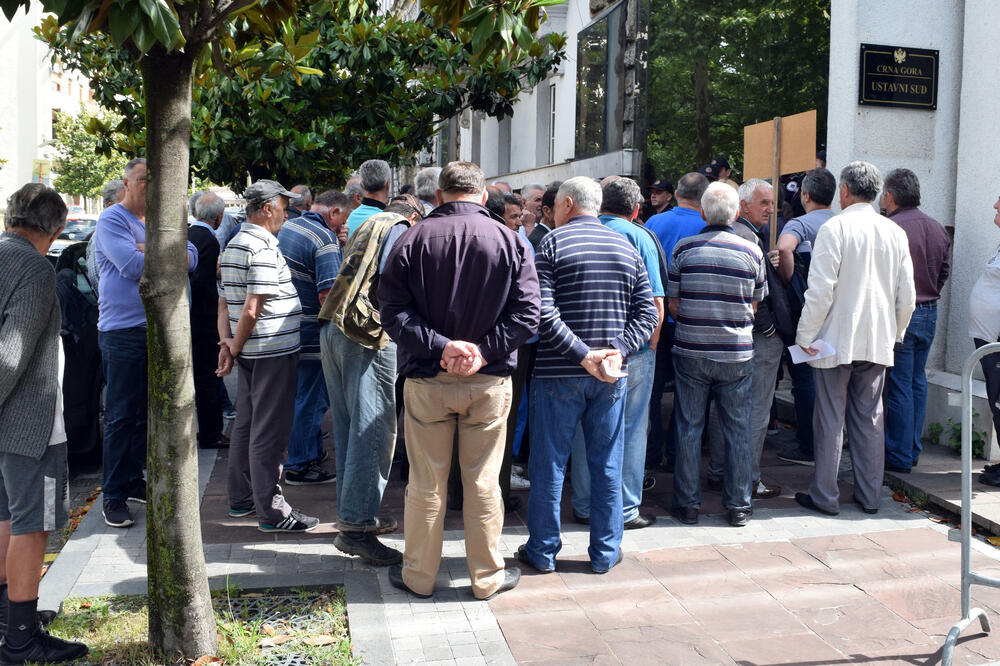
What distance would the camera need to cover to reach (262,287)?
5223 millimetres

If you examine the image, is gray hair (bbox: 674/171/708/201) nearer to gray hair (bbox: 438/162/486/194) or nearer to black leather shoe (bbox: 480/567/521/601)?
gray hair (bbox: 438/162/486/194)

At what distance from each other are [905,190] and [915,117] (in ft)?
4.42

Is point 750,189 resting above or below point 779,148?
below

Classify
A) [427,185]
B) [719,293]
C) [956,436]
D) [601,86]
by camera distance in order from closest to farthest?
[719,293] → [427,185] → [956,436] → [601,86]

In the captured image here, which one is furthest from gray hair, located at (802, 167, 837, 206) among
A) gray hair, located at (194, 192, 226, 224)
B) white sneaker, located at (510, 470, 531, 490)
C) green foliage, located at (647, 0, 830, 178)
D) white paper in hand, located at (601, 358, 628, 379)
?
green foliage, located at (647, 0, 830, 178)

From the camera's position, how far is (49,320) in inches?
156

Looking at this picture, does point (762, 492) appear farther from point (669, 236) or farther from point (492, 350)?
point (492, 350)

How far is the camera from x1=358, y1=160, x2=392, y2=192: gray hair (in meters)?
5.81

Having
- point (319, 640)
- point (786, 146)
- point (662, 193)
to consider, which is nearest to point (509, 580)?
point (319, 640)

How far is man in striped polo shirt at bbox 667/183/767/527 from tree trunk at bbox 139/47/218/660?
9.98ft

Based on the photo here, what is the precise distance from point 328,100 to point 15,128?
4865 centimetres

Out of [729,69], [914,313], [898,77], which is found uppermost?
[729,69]

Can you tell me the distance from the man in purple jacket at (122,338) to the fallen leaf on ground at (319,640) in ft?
6.92

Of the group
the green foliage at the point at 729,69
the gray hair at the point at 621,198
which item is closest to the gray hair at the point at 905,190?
the gray hair at the point at 621,198
